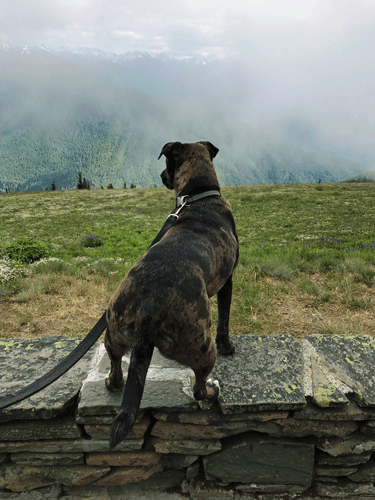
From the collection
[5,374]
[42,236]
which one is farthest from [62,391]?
[42,236]

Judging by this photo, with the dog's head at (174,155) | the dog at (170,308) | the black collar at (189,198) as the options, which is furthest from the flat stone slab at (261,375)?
the dog's head at (174,155)

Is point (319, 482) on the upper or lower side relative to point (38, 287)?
lower

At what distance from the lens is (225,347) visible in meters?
3.31

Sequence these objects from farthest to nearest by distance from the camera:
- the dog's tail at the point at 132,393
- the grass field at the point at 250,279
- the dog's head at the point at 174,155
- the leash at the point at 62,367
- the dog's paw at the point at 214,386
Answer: the grass field at the point at 250,279 < the dog's head at the point at 174,155 < the dog's paw at the point at 214,386 < the leash at the point at 62,367 < the dog's tail at the point at 132,393

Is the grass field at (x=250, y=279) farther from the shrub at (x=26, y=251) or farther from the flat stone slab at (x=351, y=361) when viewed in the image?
the flat stone slab at (x=351, y=361)

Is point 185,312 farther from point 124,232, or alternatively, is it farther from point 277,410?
point 124,232

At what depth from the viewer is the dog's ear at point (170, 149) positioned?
11.8 ft

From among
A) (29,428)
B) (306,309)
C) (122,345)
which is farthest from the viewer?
(306,309)

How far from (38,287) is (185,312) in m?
4.93

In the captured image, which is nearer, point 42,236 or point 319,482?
point 319,482

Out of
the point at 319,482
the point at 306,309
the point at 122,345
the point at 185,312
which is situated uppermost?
the point at 185,312

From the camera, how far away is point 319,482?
2.89m

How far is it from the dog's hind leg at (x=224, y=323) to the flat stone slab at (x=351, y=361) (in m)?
1.03

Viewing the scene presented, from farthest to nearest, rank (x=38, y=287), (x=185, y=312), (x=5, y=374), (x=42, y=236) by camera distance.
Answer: (x=42, y=236)
(x=38, y=287)
(x=5, y=374)
(x=185, y=312)
